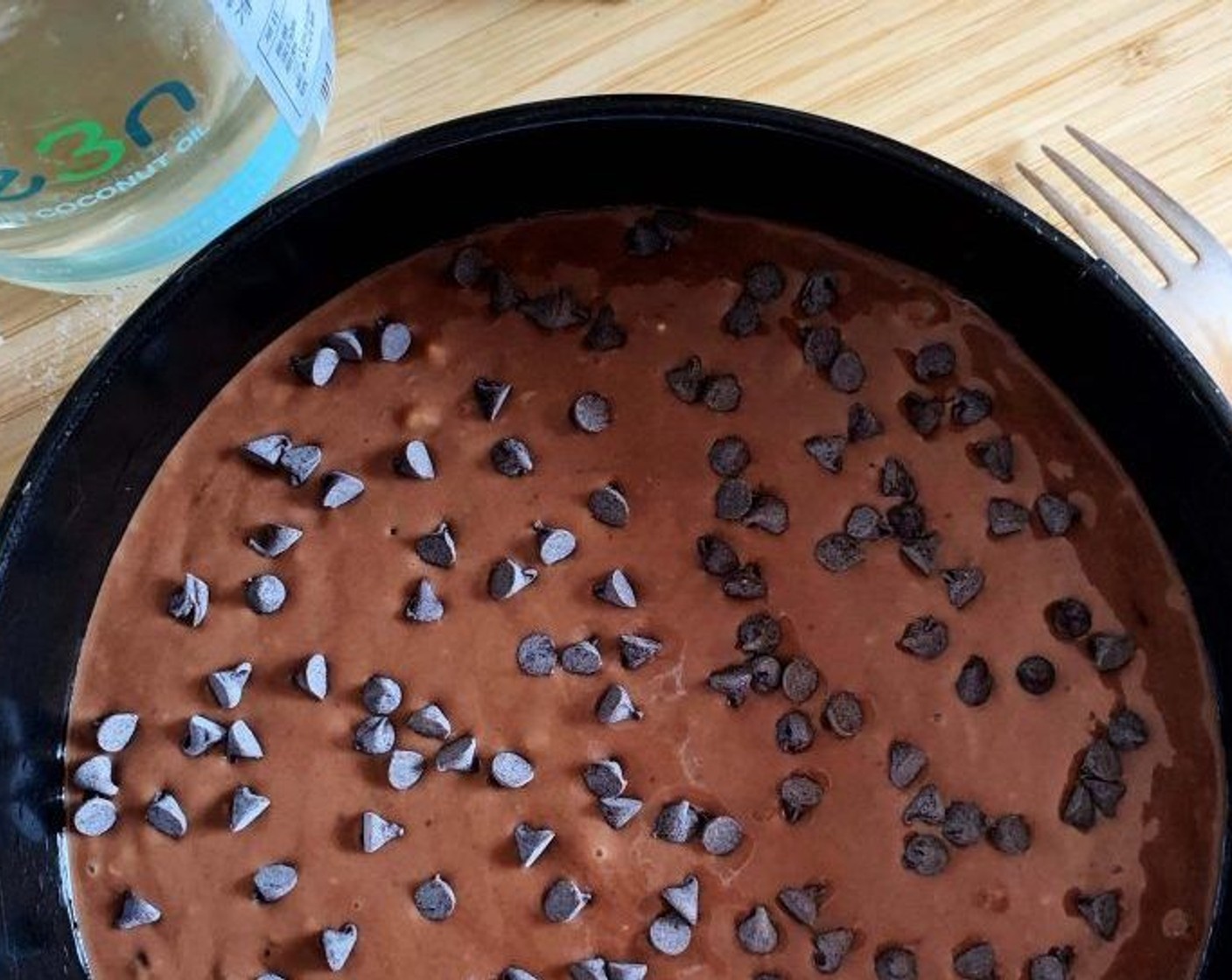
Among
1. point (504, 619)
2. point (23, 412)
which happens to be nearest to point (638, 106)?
point (504, 619)

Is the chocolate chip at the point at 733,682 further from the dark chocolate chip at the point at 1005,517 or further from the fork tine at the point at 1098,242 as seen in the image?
the fork tine at the point at 1098,242

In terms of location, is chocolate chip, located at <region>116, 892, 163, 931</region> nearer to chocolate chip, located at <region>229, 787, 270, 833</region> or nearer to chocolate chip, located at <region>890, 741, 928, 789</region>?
chocolate chip, located at <region>229, 787, 270, 833</region>

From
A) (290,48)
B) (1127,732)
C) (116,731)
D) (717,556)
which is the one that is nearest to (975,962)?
(1127,732)

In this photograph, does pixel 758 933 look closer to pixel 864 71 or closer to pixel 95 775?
pixel 95 775

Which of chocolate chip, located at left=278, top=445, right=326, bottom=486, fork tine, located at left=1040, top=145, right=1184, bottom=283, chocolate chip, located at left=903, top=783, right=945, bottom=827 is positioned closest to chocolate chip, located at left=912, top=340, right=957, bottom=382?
fork tine, located at left=1040, top=145, right=1184, bottom=283

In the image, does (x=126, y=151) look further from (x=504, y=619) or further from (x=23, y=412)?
(x=504, y=619)

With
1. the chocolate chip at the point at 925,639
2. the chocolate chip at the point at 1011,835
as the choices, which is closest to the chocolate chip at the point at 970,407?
the chocolate chip at the point at 925,639
